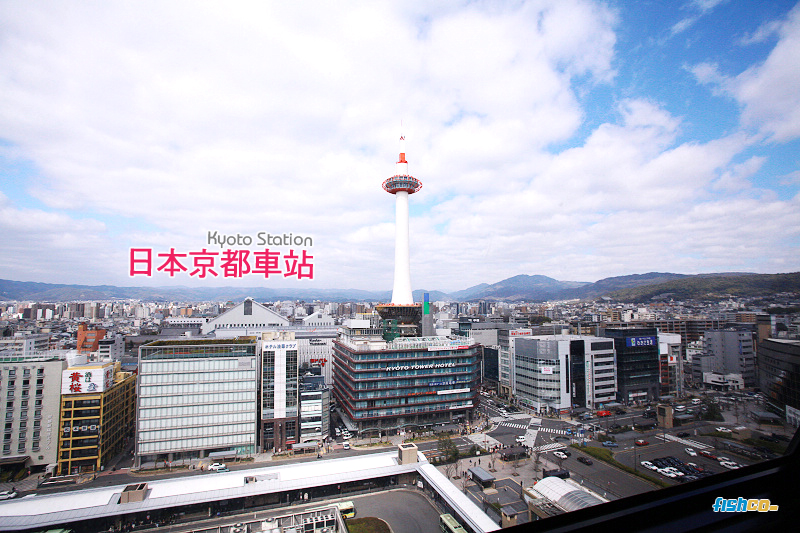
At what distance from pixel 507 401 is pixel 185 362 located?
1255cm

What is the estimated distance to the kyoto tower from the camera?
1585 cm

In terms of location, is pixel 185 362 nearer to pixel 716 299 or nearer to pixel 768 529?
pixel 768 529

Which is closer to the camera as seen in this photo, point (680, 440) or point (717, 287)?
point (717, 287)

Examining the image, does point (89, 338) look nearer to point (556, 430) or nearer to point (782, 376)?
point (556, 430)

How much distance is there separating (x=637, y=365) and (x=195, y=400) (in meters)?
16.2

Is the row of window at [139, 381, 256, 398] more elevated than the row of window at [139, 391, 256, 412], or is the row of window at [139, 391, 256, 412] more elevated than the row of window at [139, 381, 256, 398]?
the row of window at [139, 381, 256, 398]

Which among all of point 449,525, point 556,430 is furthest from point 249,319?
point 449,525

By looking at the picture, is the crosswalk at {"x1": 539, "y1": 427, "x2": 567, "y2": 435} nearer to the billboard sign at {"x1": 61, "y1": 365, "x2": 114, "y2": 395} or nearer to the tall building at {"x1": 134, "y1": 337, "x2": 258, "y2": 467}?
the tall building at {"x1": 134, "y1": 337, "x2": 258, "y2": 467}

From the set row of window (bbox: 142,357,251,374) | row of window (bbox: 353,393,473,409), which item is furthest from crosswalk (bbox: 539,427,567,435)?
row of window (bbox: 142,357,251,374)

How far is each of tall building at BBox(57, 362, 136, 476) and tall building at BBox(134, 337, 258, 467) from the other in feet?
2.38

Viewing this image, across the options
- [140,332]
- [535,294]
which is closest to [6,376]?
[140,332]

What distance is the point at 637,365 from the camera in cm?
1541

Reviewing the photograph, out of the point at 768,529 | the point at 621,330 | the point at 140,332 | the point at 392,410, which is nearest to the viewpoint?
the point at 768,529

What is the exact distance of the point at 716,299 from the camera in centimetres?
808
